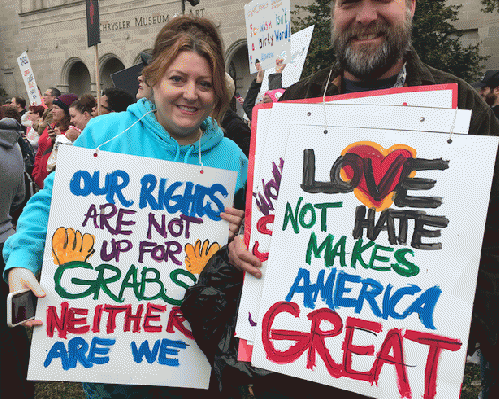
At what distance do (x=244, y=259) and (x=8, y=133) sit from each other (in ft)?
6.35

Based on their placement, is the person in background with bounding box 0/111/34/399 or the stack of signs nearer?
the stack of signs

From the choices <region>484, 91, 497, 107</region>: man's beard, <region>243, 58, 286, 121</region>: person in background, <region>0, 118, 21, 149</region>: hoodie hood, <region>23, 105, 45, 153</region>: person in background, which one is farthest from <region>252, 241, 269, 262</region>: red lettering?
<region>23, 105, 45, 153</region>: person in background

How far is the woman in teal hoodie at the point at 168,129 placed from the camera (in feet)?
4.74

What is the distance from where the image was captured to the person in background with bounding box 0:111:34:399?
2.38 m

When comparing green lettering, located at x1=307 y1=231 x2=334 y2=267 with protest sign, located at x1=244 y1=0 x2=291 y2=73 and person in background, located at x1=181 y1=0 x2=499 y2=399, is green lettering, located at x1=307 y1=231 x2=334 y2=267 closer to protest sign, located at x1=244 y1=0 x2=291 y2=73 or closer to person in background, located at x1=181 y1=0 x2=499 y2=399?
person in background, located at x1=181 y1=0 x2=499 y2=399

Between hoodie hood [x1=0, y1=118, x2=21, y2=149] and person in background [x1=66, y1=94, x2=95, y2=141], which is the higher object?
person in background [x1=66, y1=94, x2=95, y2=141]

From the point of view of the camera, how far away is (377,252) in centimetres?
104

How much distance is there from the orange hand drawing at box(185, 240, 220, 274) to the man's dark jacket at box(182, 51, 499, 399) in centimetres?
10

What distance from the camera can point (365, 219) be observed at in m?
1.05

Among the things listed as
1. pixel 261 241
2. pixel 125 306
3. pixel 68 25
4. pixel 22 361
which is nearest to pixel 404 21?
pixel 261 241

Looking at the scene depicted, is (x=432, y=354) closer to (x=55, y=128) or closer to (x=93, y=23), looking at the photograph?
(x=93, y=23)

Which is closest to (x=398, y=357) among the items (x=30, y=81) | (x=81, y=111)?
(x=81, y=111)

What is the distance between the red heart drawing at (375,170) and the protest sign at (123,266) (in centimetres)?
55

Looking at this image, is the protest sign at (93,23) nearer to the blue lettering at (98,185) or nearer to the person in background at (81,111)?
the person in background at (81,111)
